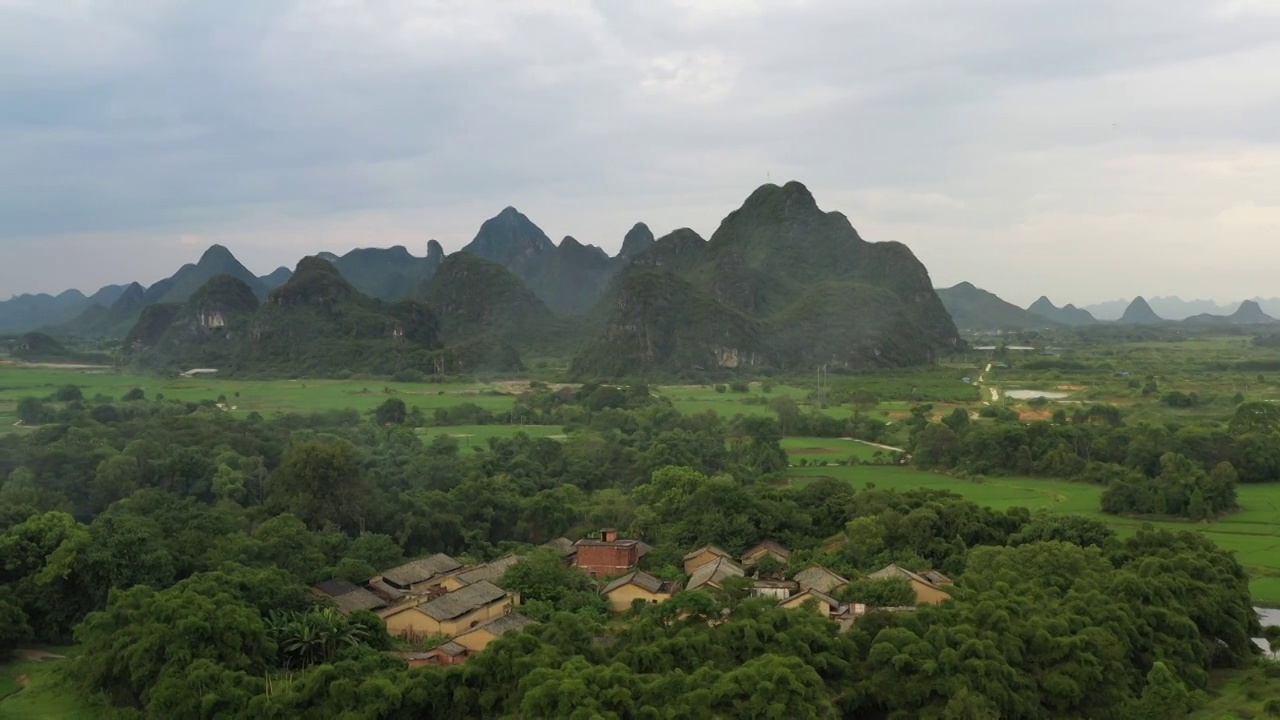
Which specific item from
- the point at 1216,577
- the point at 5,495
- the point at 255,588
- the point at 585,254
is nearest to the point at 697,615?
the point at 255,588

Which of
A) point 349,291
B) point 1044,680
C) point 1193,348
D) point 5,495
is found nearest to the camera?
point 1044,680

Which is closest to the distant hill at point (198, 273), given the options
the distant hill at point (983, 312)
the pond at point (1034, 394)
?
the pond at point (1034, 394)

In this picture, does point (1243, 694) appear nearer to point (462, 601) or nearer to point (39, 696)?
point (462, 601)

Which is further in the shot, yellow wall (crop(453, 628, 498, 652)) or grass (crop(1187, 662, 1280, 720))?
yellow wall (crop(453, 628, 498, 652))

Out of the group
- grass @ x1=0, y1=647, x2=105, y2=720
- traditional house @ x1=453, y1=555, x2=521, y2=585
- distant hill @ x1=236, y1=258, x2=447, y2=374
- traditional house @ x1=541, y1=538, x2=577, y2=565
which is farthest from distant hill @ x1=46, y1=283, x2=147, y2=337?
grass @ x1=0, y1=647, x2=105, y2=720

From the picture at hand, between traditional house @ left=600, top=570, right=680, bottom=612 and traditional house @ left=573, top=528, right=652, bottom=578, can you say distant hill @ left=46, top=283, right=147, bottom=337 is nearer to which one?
traditional house @ left=573, top=528, right=652, bottom=578

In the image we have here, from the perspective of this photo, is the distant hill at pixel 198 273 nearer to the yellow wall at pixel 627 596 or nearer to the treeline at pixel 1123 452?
the treeline at pixel 1123 452

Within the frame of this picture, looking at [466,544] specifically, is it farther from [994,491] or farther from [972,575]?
[994,491]
